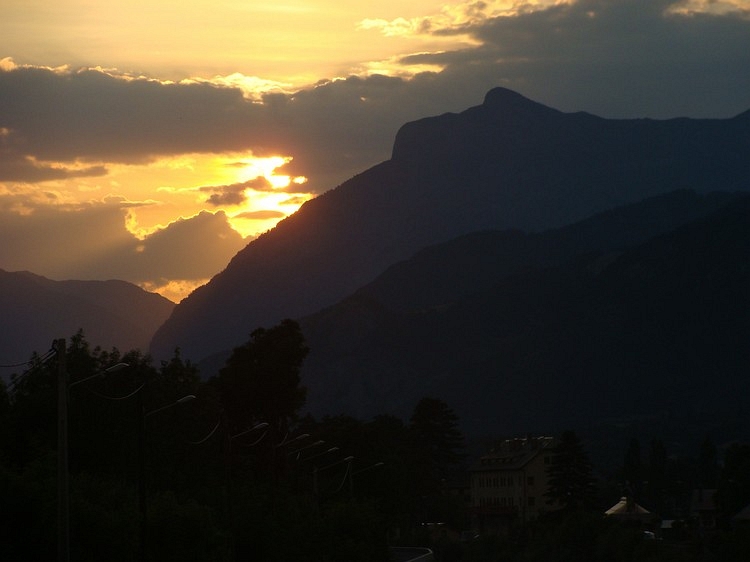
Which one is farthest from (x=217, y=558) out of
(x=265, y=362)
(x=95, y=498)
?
(x=265, y=362)

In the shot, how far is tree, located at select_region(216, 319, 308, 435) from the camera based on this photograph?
327 feet

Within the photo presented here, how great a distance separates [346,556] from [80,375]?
18.3 meters

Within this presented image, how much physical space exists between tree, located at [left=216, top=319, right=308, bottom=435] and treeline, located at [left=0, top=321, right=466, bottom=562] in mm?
97

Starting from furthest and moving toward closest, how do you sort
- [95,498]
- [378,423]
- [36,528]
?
[378,423]
[95,498]
[36,528]

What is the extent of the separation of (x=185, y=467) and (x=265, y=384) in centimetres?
2583

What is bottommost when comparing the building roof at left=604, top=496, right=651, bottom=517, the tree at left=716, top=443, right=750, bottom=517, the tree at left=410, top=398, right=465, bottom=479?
the building roof at left=604, top=496, right=651, bottom=517

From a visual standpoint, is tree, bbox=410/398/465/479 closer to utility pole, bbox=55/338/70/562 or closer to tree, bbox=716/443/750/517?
tree, bbox=716/443/750/517

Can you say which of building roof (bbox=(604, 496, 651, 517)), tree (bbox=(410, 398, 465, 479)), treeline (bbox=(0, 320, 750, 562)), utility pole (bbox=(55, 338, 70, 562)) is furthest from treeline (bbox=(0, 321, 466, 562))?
building roof (bbox=(604, 496, 651, 517))

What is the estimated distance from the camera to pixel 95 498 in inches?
1885

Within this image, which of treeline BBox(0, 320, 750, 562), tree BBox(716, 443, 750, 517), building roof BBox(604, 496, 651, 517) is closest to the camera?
treeline BBox(0, 320, 750, 562)

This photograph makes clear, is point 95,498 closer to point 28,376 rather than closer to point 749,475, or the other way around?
point 28,376

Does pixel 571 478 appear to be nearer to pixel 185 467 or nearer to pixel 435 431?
pixel 435 431

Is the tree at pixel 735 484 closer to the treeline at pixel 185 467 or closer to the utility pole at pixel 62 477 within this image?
the treeline at pixel 185 467

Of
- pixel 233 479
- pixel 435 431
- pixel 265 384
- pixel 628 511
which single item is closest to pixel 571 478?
pixel 628 511
